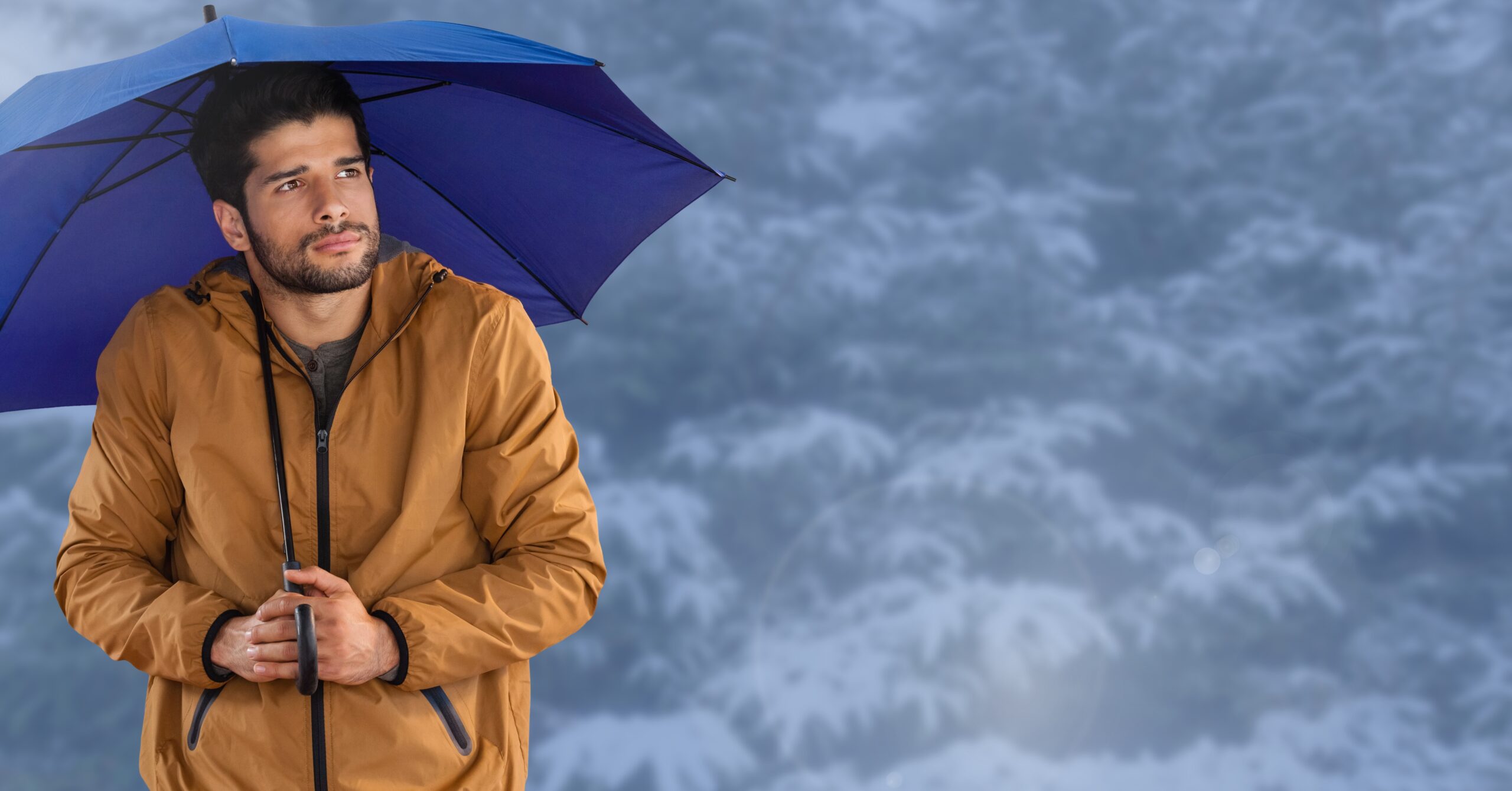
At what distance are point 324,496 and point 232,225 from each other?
789 mm

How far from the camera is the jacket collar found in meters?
3.04

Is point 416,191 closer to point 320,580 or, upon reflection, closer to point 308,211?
point 308,211

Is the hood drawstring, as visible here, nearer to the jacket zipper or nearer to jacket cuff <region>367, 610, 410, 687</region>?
the jacket zipper

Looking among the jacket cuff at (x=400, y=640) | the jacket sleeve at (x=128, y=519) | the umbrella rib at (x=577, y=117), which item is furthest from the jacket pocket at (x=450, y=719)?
the umbrella rib at (x=577, y=117)

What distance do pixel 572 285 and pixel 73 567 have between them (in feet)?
5.38

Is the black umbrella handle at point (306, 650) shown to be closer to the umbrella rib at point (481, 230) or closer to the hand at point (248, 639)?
the hand at point (248, 639)

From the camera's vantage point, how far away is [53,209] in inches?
137

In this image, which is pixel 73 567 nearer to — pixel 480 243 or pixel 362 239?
pixel 362 239

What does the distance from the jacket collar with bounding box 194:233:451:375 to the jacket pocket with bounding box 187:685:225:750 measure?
775 mm

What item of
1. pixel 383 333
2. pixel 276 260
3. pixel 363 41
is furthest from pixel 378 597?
pixel 363 41

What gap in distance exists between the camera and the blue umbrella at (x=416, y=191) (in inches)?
134

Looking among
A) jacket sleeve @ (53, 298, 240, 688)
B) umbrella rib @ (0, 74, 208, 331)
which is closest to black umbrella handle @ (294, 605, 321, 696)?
jacket sleeve @ (53, 298, 240, 688)

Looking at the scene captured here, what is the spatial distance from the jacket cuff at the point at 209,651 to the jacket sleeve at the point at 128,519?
0.04ft

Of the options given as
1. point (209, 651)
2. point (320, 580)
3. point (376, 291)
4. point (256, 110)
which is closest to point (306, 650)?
point (320, 580)
